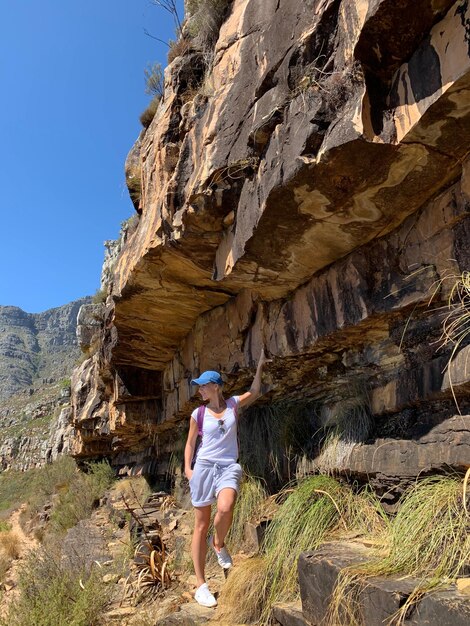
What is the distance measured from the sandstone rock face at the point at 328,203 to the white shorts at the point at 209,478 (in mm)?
1028

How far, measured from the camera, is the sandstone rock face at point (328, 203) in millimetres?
2891

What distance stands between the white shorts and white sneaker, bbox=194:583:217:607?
24.4 inches

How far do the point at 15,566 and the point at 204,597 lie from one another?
7838 mm

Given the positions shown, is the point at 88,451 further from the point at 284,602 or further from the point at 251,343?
the point at 284,602

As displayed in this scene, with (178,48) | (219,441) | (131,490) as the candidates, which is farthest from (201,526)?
(131,490)

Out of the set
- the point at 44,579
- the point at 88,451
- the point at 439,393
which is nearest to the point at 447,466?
the point at 439,393

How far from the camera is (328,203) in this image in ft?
11.4

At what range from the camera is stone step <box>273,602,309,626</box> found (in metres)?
2.95

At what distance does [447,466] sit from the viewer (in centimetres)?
300

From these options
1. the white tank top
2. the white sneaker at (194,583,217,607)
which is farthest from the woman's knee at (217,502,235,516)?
the white sneaker at (194,583,217,607)

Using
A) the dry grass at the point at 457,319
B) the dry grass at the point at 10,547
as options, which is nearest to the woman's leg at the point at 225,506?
the dry grass at the point at 457,319

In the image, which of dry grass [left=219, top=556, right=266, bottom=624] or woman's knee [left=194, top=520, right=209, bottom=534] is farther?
woman's knee [left=194, top=520, right=209, bottom=534]

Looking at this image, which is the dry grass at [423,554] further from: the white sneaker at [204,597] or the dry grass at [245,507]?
the dry grass at [245,507]

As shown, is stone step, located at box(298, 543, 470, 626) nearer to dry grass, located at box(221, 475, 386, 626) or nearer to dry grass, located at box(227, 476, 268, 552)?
dry grass, located at box(221, 475, 386, 626)
